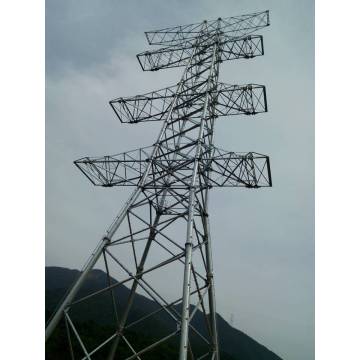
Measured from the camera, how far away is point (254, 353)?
7412 centimetres

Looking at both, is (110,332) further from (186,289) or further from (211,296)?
(186,289)

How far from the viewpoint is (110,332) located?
1474 inches

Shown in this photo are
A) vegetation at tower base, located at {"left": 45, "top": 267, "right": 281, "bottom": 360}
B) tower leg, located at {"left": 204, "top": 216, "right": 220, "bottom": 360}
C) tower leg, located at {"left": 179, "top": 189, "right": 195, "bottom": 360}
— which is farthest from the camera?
vegetation at tower base, located at {"left": 45, "top": 267, "right": 281, "bottom": 360}

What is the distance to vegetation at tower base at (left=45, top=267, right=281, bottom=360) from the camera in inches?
1228

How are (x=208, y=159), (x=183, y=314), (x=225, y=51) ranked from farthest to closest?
(x=225, y=51)
(x=208, y=159)
(x=183, y=314)

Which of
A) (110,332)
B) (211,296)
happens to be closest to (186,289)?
(211,296)

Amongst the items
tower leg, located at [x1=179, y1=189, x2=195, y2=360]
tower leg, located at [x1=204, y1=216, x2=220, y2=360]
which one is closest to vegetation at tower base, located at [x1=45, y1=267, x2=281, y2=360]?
tower leg, located at [x1=179, y1=189, x2=195, y2=360]

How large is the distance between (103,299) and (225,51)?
207 feet

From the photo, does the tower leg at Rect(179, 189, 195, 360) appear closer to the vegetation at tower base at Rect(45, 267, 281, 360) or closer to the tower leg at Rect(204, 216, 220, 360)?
the tower leg at Rect(204, 216, 220, 360)

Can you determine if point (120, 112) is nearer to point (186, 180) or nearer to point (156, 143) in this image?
point (156, 143)

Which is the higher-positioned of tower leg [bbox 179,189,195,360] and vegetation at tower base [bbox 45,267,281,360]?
tower leg [bbox 179,189,195,360]

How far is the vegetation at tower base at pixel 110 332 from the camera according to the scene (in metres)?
31.2

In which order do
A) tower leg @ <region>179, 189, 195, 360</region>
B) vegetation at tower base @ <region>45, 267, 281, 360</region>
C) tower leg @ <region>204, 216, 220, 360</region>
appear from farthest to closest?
vegetation at tower base @ <region>45, 267, 281, 360</region>
tower leg @ <region>204, 216, 220, 360</region>
tower leg @ <region>179, 189, 195, 360</region>

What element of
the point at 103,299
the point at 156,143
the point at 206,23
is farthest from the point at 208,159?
the point at 103,299
